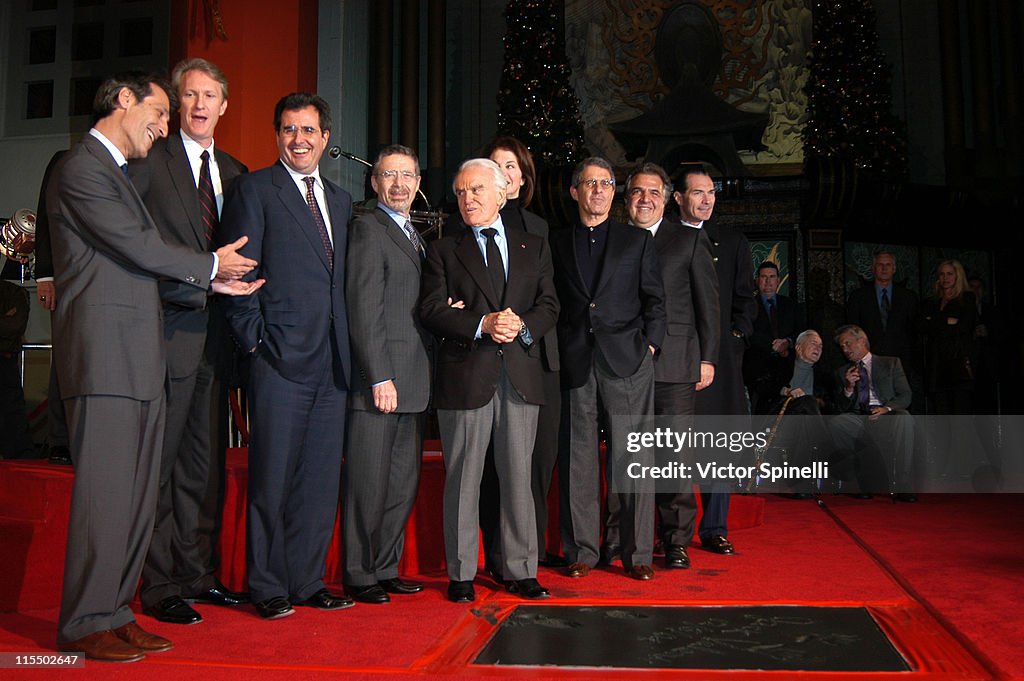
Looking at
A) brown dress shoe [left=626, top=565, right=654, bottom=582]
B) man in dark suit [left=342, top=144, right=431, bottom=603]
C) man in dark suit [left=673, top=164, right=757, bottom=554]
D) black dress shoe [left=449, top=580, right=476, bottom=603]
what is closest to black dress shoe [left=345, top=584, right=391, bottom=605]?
man in dark suit [left=342, top=144, right=431, bottom=603]

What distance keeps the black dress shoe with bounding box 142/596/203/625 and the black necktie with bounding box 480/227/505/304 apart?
4.51ft

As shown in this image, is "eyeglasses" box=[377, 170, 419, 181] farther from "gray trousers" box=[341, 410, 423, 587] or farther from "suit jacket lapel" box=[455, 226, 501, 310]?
"gray trousers" box=[341, 410, 423, 587]

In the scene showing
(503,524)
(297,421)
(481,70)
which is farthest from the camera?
(481,70)

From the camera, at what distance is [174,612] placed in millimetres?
2729

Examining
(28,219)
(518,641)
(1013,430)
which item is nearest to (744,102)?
(1013,430)

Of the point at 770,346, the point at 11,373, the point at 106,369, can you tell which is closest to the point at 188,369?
the point at 106,369

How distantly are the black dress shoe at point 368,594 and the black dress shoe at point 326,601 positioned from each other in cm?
5

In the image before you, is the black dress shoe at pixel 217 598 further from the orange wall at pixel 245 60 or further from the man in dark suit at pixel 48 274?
the orange wall at pixel 245 60

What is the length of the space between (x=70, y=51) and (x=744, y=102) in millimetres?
6915

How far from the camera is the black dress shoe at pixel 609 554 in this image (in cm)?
352

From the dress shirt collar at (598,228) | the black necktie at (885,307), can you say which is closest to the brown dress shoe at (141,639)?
the dress shirt collar at (598,228)

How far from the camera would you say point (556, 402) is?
11.0 feet

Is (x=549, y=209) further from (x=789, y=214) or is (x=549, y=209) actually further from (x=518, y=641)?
(x=518, y=641)

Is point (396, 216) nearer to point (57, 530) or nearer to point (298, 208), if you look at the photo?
point (298, 208)
